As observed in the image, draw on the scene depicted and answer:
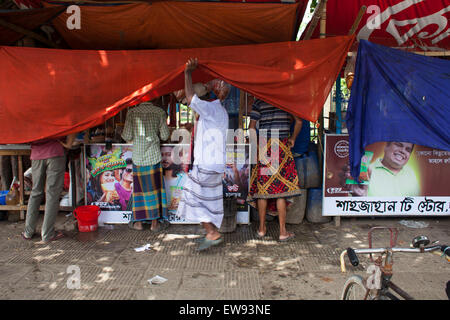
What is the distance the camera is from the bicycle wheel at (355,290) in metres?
2.25

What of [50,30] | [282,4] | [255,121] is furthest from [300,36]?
[50,30]

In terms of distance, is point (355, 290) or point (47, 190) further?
point (47, 190)

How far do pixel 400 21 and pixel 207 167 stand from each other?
3.62m

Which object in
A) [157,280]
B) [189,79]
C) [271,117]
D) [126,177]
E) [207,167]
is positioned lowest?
[157,280]

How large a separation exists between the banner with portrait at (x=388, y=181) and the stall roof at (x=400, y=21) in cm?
159

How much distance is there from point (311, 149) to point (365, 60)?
1502 mm

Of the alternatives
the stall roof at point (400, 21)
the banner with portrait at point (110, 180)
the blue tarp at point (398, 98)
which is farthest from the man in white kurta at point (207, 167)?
the stall roof at point (400, 21)

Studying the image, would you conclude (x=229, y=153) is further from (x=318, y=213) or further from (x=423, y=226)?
(x=423, y=226)

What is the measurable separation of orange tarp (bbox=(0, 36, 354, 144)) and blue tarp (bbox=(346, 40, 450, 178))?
47 cm

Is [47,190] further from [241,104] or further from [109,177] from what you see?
[241,104]

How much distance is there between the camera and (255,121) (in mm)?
4648

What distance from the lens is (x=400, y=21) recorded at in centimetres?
536

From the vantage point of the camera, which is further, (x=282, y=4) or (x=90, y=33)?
(x=90, y=33)

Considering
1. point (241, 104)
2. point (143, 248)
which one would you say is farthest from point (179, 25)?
point (143, 248)
